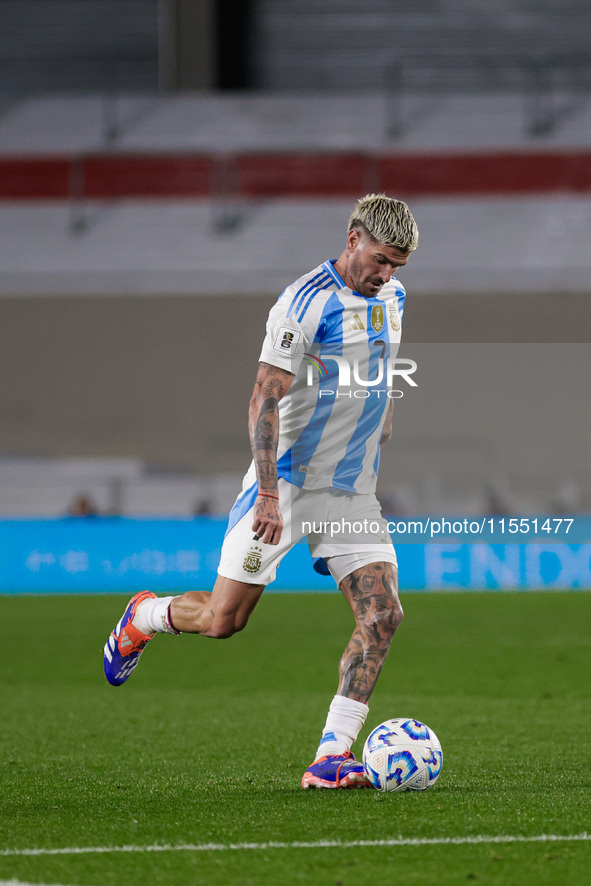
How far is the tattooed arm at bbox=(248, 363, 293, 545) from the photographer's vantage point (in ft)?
13.6

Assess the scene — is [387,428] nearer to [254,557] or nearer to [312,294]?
[312,294]

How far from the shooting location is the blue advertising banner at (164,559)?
13430 millimetres

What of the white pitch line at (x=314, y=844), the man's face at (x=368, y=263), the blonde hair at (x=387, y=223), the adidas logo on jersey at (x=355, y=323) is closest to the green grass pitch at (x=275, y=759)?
the white pitch line at (x=314, y=844)

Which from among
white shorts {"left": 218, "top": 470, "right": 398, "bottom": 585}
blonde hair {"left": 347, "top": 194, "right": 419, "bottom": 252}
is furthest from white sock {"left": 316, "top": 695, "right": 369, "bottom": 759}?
blonde hair {"left": 347, "top": 194, "right": 419, "bottom": 252}

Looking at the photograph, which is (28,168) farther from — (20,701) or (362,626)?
(362,626)

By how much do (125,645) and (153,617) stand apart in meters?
0.23

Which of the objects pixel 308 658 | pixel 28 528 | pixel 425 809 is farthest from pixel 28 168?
pixel 425 809

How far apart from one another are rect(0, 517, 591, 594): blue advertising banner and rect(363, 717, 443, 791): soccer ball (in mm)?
9292

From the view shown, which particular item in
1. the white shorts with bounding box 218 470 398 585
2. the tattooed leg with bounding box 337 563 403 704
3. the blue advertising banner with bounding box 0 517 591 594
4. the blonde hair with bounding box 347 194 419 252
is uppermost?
the blue advertising banner with bounding box 0 517 591 594

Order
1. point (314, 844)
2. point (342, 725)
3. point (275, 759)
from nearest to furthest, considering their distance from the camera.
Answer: point (314, 844)
point (342, 725)
point (275, 759)

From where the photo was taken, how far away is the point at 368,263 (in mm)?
4375

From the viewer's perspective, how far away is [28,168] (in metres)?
19.1

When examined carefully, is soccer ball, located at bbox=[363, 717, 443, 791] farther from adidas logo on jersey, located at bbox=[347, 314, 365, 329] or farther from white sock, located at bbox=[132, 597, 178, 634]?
adidas logo on jersey, located at bbox=[347, 314, 365, 329]

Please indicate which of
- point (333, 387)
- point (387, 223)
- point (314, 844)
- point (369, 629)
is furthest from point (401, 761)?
point (387, 223)
